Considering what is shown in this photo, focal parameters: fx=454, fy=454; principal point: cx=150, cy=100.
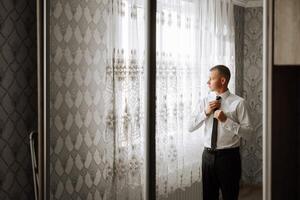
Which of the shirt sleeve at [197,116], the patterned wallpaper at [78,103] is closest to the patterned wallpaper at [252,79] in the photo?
the shirt sleeve at [197,116]

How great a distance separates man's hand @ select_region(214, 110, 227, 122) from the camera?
2475 mm

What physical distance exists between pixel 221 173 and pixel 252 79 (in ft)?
1.81

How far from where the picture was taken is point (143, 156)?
8.98 ft

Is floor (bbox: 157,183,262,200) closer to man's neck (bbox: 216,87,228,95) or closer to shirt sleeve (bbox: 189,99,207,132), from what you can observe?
shirt sleeve (bbox: 189,99,207,132)

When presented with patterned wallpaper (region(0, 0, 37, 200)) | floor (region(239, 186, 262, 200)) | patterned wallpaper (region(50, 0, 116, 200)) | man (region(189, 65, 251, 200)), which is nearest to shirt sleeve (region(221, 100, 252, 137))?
man (region(189, 65, 251, 200))

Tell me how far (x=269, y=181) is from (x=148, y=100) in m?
0.84

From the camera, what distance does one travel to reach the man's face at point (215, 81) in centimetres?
248

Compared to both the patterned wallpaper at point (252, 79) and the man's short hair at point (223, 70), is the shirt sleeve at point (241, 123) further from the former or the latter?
the man's short hair at point (223, 70)

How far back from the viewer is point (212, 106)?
8.25 ft

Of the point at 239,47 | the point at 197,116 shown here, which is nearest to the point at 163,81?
the point at 197,116

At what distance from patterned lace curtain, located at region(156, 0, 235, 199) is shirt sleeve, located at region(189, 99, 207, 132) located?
0.09 feet

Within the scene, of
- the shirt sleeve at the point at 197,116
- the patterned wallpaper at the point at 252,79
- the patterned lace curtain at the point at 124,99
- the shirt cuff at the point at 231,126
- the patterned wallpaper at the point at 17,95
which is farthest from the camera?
the patterned wallpaper at the point at 17,95

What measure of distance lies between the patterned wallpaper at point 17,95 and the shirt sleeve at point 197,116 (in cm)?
134

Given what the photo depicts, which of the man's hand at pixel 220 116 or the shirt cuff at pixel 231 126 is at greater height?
the man's hand at pixel 220 116
